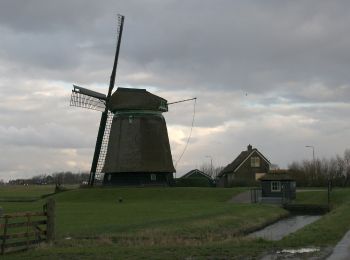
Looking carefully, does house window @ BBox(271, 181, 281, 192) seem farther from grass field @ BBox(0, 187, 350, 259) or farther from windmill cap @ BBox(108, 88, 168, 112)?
windmill cap @ BBox(108, 88, 168, 112)

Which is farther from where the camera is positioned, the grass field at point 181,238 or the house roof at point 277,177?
the house roof at point 277,177

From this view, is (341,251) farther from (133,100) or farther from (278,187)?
(133,100)

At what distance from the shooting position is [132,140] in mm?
69062

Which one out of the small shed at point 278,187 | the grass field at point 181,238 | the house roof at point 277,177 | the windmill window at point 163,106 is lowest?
the grass field at point 181,238

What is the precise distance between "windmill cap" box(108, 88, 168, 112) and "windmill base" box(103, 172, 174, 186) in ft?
27.1

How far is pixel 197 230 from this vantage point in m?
26.9

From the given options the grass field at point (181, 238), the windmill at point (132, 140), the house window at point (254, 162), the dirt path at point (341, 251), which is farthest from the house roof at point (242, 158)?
the dirt path at point (341, 251)

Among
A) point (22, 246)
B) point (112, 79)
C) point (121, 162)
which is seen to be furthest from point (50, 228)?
point (112, 79)

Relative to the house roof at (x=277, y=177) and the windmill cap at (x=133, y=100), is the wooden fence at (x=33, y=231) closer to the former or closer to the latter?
the house roof at (x=277, y=177)

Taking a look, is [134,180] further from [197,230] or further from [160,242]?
[160,242]

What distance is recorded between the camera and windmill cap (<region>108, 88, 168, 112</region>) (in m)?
69.7

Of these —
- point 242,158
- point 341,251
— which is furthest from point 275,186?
point 341,251

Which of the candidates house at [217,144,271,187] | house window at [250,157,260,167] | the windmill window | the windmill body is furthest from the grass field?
house window at [250,157,260,167]

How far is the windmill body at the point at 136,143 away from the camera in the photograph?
6825 cm
